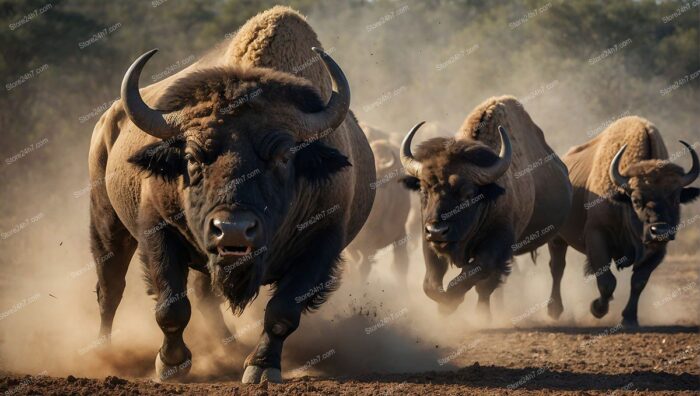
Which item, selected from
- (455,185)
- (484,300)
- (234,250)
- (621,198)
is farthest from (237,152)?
(621,198)

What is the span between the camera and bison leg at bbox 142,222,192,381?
6.71m

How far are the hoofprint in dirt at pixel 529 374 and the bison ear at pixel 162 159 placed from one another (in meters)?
1.41

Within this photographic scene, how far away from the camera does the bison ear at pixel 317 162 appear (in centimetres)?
684

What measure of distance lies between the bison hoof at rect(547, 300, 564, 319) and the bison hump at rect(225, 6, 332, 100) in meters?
6.49

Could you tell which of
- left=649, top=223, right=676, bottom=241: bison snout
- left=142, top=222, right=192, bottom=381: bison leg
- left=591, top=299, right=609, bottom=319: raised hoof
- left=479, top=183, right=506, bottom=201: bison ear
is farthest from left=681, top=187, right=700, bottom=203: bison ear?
left=142, top=222, right=192, bottom=381: bison leg

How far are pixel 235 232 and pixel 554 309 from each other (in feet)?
28.5

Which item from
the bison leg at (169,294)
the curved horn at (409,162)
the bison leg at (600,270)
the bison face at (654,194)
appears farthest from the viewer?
the bison leg at (600,270)

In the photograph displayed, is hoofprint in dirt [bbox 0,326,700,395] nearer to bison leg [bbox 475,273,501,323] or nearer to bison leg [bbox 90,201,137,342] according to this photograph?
bison leg [bbox 475,273,501,323]

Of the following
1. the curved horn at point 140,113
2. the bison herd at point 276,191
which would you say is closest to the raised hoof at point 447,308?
the bison herd at point 276,191

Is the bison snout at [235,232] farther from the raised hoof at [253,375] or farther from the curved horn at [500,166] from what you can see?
the curved horn at [500,166]

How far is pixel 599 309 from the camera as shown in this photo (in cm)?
1239

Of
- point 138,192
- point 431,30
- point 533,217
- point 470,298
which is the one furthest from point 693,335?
point 431,30

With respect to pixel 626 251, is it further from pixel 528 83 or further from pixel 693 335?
pixel 528 83

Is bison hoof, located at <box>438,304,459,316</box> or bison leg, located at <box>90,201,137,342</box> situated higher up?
bison leg, located at <box>90,201,137,342</box>
